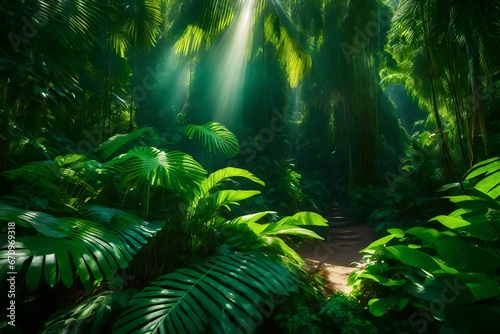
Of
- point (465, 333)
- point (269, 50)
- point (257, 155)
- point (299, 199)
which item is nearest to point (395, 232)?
point (465, 333)

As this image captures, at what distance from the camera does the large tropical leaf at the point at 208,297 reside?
1.72 m

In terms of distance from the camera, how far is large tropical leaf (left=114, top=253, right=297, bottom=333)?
172 centimetres

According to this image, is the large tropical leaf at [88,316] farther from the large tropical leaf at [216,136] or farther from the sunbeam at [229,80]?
the sunbeam at [229,80]

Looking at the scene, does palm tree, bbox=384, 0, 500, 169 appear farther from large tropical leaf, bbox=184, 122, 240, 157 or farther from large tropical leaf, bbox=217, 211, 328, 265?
large tropical leaf, bbox=184, 122, 240, 157

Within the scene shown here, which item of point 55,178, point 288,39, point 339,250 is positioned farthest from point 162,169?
point 288,39

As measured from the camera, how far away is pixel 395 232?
2652mm

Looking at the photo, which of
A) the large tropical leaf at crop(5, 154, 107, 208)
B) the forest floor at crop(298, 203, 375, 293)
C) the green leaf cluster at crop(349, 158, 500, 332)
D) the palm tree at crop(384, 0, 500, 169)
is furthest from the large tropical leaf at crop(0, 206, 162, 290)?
the palm tree at crop(384, 0, 500, 169)

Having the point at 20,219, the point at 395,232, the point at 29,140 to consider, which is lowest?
the point at 395,232

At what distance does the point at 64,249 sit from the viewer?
1.48 metres

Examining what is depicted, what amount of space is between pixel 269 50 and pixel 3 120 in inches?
338

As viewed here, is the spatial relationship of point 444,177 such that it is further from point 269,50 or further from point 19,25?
point 19,25
